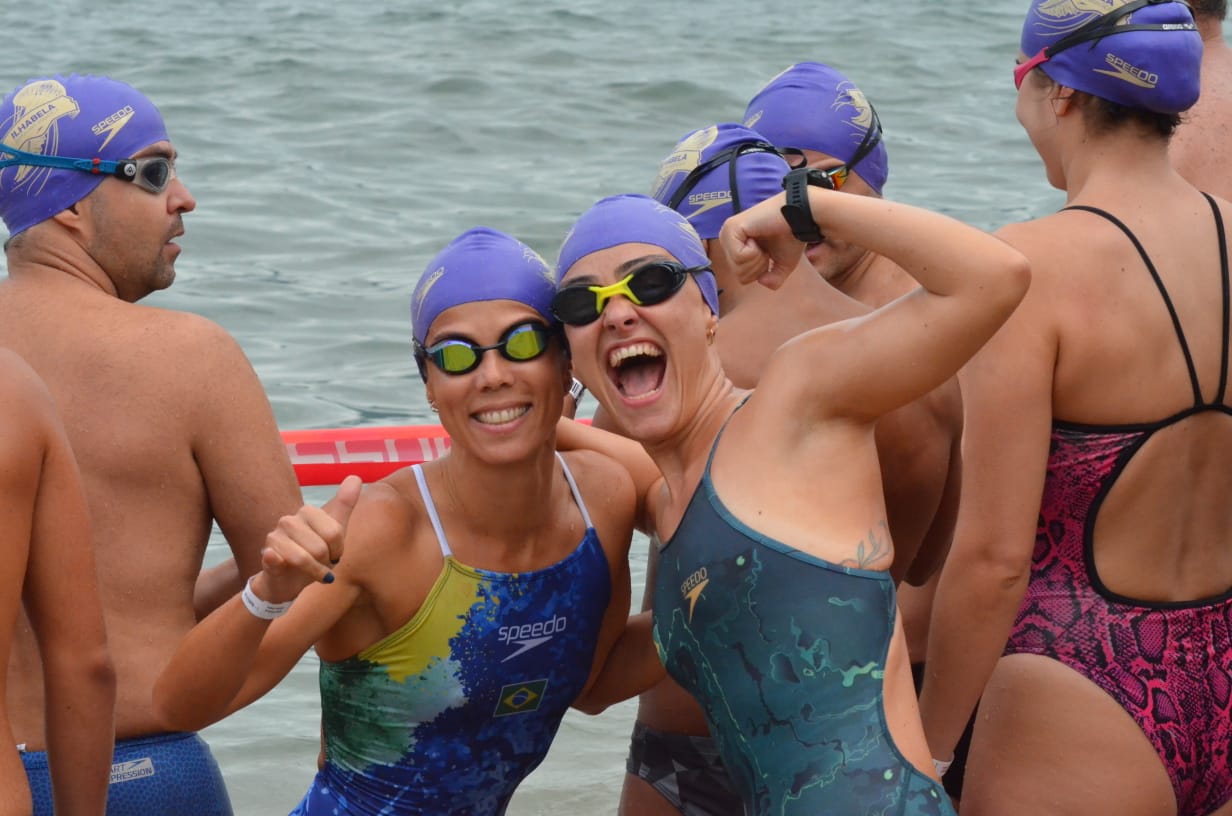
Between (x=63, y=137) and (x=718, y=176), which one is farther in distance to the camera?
(x=718, y=176)

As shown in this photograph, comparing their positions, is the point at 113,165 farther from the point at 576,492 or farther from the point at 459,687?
the point at 459,687

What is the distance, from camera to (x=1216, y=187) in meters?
5.08

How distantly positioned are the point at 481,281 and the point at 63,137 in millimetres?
1221

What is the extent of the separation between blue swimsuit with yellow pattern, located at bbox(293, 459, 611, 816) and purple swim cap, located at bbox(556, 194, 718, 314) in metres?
0.65

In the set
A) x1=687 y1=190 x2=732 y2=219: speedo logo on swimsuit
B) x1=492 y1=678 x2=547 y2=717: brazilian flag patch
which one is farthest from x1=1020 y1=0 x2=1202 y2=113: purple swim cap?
x1=492 y1=678 x2=547 y2=717: brazilian flag patch

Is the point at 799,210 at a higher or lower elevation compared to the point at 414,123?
higher

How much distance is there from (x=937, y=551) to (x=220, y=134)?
1266 centimetres

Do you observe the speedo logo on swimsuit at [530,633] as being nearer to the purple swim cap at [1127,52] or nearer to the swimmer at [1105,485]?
the swimmer at [1105,485]

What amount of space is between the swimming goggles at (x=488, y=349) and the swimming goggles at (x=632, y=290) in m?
0.16

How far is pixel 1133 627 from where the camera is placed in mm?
3775

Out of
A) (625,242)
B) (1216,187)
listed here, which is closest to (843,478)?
(625,242)

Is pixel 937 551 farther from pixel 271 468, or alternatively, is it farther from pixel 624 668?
pixel 271 468

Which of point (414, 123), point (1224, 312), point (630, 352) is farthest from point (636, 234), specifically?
point (414, 123)

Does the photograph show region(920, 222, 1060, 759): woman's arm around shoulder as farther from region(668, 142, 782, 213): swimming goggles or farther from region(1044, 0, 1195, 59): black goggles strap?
region(668, 142, 782, 213): swimming goggles
